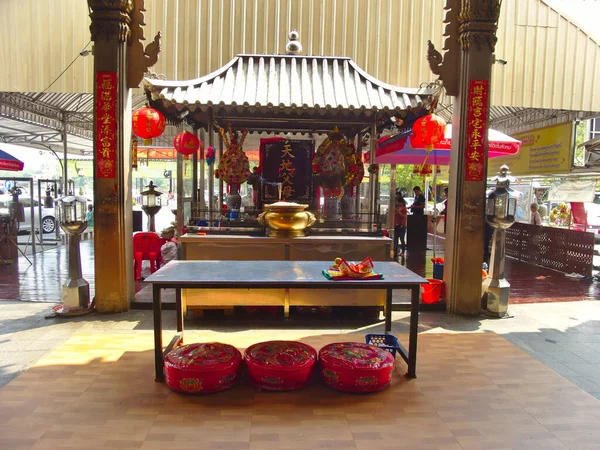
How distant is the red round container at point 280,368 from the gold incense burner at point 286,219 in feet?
6.81

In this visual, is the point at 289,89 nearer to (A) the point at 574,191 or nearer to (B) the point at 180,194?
(B) the point at 180,194

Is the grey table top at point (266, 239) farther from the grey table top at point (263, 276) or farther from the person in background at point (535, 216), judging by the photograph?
the person in background at point (535, 216)

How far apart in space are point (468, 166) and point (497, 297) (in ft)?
5.60

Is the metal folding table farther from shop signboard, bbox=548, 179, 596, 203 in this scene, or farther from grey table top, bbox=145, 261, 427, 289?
shop signboard, bbox=548, 179, 596, 203

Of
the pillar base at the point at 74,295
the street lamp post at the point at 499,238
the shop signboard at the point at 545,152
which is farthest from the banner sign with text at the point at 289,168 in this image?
the shop signboard at the point at 545,152

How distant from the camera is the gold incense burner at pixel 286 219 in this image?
5.20 metres

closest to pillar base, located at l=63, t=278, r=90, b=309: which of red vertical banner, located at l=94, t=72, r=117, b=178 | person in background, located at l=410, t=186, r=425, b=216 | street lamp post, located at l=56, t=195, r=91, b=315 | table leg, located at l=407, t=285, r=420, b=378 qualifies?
street lamp post, located at l=56, t=195, r=91, b=315

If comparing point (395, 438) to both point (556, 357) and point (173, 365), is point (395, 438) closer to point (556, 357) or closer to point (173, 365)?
point (173, 365)

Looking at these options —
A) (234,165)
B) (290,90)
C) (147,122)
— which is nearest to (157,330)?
(147,122)

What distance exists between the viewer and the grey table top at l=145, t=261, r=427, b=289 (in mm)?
3068

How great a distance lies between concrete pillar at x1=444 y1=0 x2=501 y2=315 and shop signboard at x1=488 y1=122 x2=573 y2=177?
5529mm

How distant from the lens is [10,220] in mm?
8938

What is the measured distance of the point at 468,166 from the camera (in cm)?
543

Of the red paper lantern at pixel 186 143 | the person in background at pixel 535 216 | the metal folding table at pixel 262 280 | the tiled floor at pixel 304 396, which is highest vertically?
the red paper lantern at pixel 186 143
